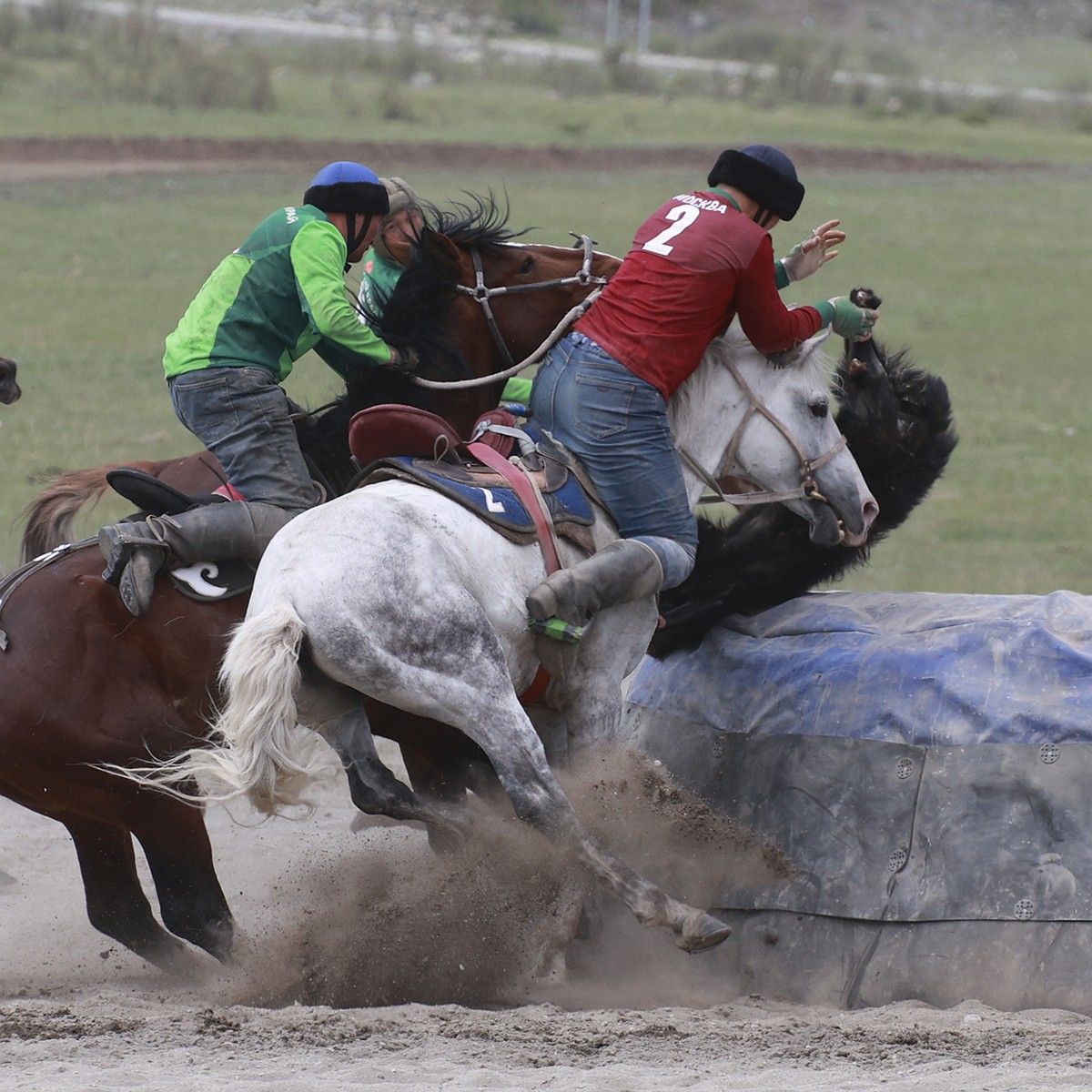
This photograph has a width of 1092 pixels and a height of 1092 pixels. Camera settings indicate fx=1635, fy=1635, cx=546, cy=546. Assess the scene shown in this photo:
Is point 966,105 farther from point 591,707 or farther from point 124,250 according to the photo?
point 591,707

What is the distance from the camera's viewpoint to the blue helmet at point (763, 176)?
5715 mm

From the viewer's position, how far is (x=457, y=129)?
30.5 m

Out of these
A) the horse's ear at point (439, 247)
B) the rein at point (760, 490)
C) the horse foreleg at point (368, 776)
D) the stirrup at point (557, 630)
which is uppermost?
the horse's ear at point (439, 247)

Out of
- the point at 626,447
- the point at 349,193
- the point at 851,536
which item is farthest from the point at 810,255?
the point at 349,193

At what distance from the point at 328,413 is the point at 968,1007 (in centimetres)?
297

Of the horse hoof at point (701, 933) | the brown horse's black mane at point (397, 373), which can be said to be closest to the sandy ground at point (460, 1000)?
the horse hoof at point (701, 933)

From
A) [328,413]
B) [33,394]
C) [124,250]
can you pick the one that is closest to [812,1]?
[124,250]

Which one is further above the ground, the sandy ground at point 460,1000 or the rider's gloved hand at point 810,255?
the rider's gloved hand at point 810,255

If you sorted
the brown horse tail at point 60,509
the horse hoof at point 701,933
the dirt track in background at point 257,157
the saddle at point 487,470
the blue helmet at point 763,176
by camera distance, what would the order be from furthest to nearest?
the dirt track in background at point 257,157 < the brown horse tail at point 60,509 < the blue helmet at point 763,176 < the saddle at point 487,470 < the horse hoof at point 701,933

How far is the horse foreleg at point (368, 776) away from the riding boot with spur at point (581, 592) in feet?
2.00

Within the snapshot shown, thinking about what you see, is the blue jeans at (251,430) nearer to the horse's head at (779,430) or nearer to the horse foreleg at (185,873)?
the horse foreleg at (185,873)

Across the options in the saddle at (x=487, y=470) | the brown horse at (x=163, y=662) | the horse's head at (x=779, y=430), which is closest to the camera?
the saddle at (x=487, y=470)

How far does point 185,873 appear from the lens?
5.48 metres

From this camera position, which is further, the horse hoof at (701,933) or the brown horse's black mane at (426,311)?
the brown horse's black mane at (426,311)
